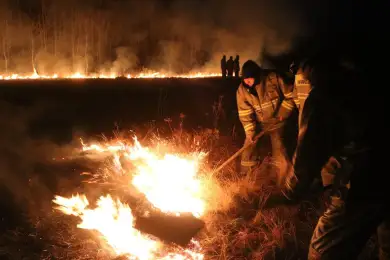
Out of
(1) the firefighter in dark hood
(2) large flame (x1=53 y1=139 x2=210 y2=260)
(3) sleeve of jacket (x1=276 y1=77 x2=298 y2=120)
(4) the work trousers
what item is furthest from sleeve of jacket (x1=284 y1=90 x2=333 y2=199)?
(3) sleeve of jacket (x1=276 y1=77 x2=298 y2=120)

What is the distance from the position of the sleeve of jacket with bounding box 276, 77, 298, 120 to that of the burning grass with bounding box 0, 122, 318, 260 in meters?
1.21

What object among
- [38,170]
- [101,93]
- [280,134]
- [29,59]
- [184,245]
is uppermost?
[29,59]

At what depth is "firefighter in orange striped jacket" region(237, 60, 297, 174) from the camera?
5.29 meters

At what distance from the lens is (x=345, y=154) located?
8.39ft

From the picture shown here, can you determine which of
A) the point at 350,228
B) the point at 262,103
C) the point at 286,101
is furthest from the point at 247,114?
the point at 350,228

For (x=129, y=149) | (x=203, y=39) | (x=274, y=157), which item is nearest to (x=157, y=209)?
(x=129, y=149)

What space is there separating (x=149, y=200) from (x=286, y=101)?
2.64 m

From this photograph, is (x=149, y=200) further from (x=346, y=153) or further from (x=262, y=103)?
(x=346, y=153)

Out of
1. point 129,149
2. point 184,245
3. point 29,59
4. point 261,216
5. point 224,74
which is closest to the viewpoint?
point 184,245

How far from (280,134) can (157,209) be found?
2.41 meters

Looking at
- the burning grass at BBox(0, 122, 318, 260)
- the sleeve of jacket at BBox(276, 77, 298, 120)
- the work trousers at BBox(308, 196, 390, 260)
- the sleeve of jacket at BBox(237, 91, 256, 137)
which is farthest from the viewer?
the sleeve of jacket at BBox(237, 91, 256, 137)

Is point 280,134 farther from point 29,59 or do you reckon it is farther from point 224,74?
point 29,59

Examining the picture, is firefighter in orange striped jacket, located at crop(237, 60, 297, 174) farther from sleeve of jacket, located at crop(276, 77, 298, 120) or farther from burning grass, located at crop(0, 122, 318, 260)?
burning grass, located at crop(0, 122, 318, 260)

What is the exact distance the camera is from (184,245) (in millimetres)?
3816
